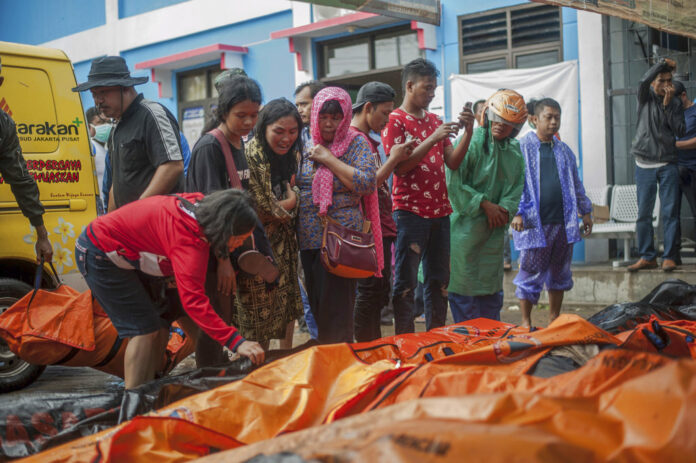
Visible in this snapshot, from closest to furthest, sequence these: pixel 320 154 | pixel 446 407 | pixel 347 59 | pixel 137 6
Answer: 1. pixel 446 407
2. pixel 320 154
3. pixel 347 59
4. pixel 137 6

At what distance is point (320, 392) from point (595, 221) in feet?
19.9

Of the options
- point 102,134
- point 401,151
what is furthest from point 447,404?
point 102,134

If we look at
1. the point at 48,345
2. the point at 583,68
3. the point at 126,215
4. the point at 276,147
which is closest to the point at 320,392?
the point at 126,215

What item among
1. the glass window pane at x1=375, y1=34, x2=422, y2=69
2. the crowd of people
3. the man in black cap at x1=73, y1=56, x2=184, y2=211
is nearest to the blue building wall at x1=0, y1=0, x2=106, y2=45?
the glass window pane at x1=375, y1=34, x2=422, y2=69

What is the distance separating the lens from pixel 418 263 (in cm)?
489

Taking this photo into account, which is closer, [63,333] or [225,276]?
[225,276]

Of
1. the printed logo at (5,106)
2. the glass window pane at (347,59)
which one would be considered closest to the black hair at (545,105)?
the printed logo at (5,106)

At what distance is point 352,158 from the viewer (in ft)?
13.9

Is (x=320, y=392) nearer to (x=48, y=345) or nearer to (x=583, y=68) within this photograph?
(x=48, y=345)

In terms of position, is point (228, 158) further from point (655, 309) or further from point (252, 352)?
point (655, 309)

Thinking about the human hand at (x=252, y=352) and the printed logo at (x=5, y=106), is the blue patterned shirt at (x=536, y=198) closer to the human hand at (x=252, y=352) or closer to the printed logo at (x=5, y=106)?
the human hand at (x=252, y=352)

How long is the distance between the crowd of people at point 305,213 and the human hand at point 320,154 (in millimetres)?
13

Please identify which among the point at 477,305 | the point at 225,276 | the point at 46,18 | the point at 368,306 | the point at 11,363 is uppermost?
the point at 46,18

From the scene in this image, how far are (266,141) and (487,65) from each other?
5.73m
